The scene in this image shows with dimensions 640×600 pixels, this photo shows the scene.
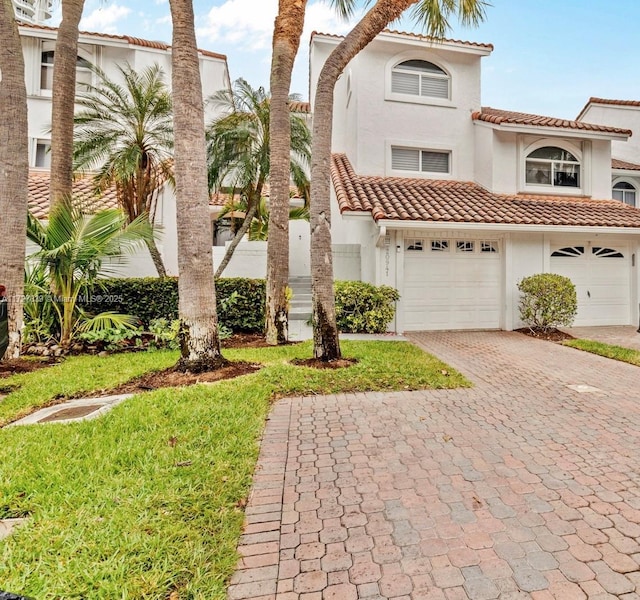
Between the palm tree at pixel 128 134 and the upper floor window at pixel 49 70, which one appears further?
the upper floor window at pixel 49 70

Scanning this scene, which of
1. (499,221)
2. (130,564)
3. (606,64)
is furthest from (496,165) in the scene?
(130,564)

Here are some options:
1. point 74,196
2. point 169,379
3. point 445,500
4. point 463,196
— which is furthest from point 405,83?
point 445,500

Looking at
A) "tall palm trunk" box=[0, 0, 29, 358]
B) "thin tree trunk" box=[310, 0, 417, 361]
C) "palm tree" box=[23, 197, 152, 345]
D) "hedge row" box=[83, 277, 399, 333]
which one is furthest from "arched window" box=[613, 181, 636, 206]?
"tall palm trunk" box=[0, 0, 29, 358]

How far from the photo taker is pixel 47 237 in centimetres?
807

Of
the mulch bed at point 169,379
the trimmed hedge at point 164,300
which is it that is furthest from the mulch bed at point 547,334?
the mulch bed at point 169,379

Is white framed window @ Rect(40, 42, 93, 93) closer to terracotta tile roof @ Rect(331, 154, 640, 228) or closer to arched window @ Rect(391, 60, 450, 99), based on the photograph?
terracotta tile roof @ Rect(331, 154, 640, 228)

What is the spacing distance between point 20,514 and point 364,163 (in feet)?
44.1

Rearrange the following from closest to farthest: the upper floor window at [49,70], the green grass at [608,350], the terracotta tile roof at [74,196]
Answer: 1. the green grass at [608,350]
2. the terracotta tile roof at [74,196]
3. the upper floor window at [49,70]

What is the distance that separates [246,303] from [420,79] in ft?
36.1

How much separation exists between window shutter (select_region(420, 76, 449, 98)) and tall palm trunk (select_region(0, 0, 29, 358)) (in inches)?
493

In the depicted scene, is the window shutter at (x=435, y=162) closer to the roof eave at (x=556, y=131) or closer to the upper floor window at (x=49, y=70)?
the roof eave at (x=556, y=131)

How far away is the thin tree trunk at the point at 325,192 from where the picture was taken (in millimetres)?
6867

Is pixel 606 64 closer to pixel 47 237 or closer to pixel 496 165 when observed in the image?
pixel 496 165

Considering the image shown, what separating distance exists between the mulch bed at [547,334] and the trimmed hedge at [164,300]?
811 centimetres
